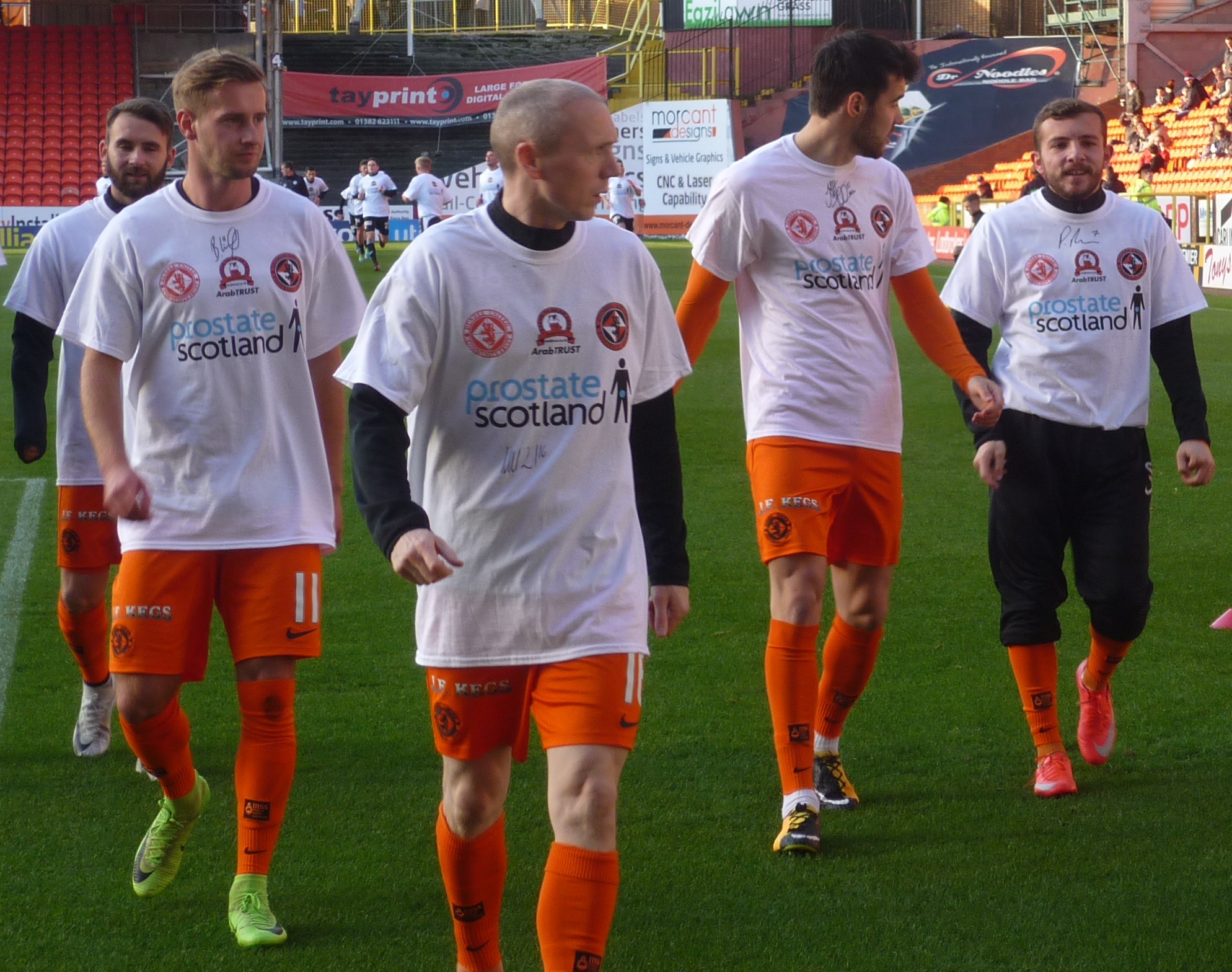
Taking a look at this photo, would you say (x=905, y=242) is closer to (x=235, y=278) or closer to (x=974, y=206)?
(x=235, y=278)

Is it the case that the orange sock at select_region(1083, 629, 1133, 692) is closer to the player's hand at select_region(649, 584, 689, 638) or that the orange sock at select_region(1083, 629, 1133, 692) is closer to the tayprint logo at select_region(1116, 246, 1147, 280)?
the tayprint logo at select_region(1116, 246, 1147, 280)

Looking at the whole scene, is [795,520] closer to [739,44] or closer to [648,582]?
[648,582]

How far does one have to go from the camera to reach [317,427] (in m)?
3.82

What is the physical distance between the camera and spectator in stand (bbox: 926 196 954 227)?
35.4 meters

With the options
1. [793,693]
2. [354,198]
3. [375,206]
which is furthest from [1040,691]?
[354,198]

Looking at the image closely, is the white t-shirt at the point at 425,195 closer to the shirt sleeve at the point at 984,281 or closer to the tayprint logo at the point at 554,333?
the shirt sleeve at the point at 984,281

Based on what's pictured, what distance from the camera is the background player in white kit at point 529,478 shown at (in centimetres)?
292

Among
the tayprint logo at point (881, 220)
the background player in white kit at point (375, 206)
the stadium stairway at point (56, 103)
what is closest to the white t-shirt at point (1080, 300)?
the tayprint logo at point (881, 220)

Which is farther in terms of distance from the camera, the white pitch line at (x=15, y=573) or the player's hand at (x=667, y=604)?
the white pitch line at (x=15, y=573)

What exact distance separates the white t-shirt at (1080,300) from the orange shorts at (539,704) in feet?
6.60

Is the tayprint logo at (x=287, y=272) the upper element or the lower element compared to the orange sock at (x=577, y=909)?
upper

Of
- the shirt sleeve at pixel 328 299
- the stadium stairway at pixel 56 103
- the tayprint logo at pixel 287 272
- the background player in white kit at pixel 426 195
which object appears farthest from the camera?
the stadium stairway at pixel 56 103

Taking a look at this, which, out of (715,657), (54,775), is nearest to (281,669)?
(54,775)

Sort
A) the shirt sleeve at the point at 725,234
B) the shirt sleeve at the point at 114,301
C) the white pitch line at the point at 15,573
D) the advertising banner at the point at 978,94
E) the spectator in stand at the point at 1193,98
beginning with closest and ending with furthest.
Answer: the shirt sleeve at the point at 114,301 < the shirt sleeve at the point at 725,234 < the white pitch line at the point at 15,573 < the spectator in stand at the point at 1193,98 < the advertising banner at the point at 978,94
